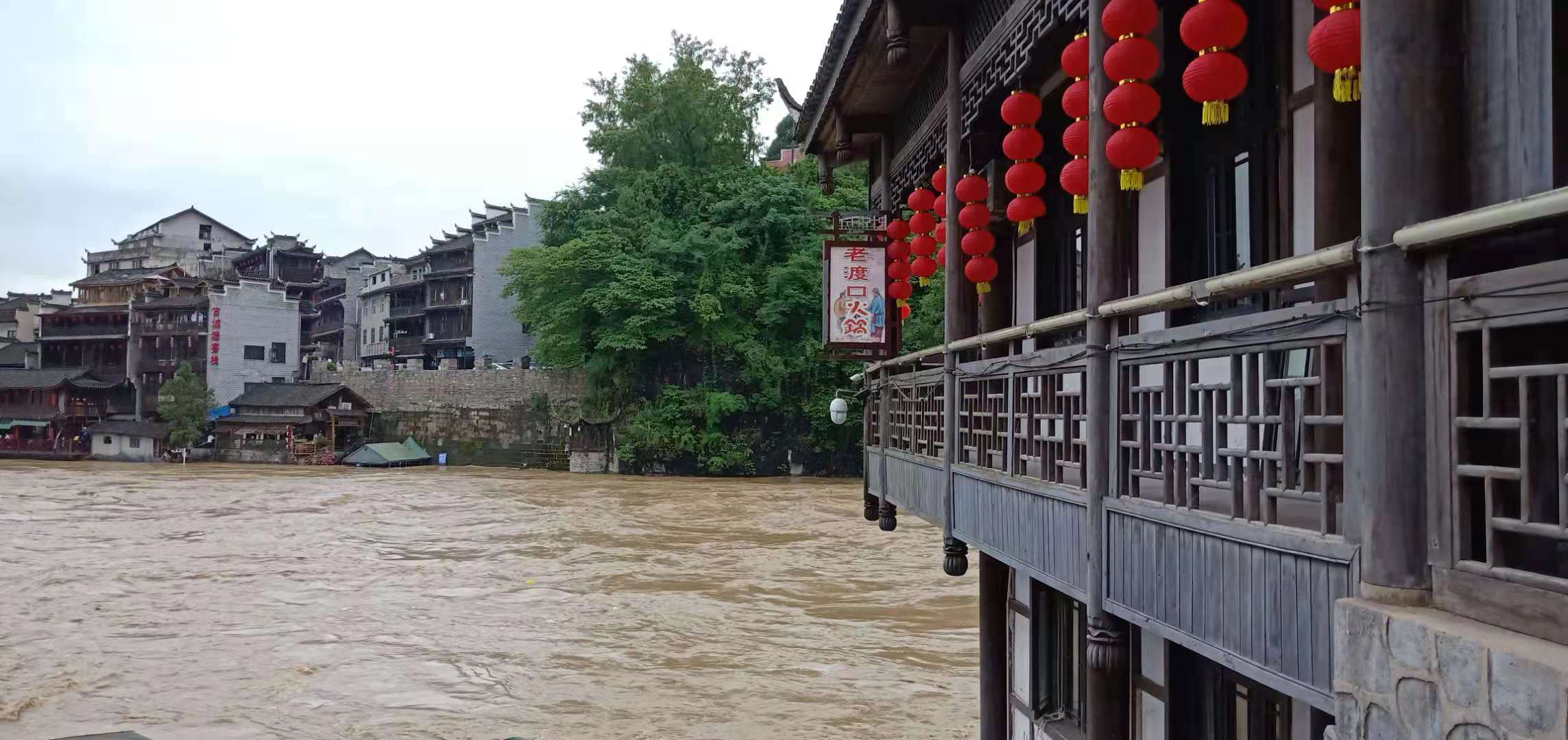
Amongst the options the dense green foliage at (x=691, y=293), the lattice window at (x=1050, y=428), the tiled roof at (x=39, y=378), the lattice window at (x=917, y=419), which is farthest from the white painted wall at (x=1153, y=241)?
the tiled roof at (x=39, y=378)

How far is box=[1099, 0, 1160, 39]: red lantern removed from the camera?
4738 mm

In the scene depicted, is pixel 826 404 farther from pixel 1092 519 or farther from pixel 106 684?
pixel 1092 519

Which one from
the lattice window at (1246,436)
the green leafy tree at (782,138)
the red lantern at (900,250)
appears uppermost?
the green leafy tree at (782,138)

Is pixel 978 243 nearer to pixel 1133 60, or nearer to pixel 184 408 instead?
pixel 1133 60

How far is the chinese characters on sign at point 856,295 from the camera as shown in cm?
1133

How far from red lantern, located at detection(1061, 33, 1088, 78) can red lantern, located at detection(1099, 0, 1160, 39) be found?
82cm

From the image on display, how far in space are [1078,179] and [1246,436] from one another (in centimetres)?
331

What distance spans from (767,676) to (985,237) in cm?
919

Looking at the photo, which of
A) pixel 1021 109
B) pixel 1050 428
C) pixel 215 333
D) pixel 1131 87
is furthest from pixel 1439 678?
pixel 215 333

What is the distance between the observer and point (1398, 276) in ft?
8.54

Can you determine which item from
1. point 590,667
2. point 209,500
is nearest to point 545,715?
point 590,667

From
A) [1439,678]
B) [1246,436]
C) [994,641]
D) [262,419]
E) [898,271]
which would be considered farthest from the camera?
[262,419]

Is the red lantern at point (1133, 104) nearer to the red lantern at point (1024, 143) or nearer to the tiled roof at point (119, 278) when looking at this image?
the red lantern at point (1024, 143)

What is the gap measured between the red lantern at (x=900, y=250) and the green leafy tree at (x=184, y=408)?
48.4 m
